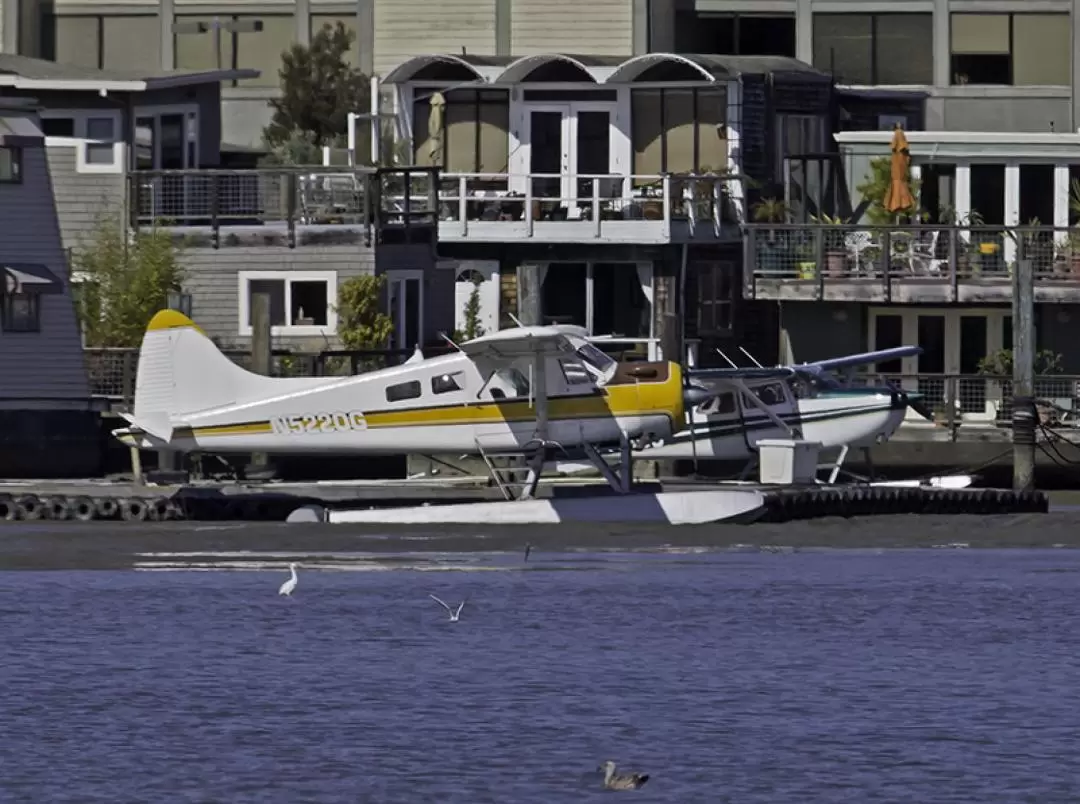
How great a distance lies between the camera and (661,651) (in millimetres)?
25109

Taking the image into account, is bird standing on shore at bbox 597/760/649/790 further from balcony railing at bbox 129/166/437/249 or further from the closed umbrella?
the closed umbrella

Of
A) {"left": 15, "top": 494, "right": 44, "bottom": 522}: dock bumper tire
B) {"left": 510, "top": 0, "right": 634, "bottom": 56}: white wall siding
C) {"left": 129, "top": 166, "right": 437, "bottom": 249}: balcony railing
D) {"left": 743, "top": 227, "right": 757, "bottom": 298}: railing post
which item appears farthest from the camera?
{"left": 510, "top": 0, "right": 634, "bottom": 56}: white wall siding

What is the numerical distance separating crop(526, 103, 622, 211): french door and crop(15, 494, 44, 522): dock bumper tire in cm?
2063

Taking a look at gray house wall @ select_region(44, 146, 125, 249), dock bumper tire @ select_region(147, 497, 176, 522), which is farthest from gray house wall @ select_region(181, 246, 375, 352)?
dock bumper tire @ select_region(147, 497, 176, 522)

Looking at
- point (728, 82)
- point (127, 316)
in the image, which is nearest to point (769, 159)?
point (728, 82)

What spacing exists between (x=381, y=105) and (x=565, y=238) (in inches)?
324

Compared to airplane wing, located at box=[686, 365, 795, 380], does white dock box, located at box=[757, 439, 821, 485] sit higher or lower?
lower

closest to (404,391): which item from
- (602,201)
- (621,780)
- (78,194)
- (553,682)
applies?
(553,682)

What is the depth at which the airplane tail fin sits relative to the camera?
33875mm

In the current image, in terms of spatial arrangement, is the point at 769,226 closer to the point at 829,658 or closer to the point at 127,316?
the point at 127,316

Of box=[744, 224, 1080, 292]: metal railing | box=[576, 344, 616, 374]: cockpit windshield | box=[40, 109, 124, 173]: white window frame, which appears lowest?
box=[576, 344, 616, 374]: cockpit windshield

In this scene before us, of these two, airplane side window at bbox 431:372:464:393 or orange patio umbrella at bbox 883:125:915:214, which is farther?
orange patio umbrella at bbox 883:125:915:214

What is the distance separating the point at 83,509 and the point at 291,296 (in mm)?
9650

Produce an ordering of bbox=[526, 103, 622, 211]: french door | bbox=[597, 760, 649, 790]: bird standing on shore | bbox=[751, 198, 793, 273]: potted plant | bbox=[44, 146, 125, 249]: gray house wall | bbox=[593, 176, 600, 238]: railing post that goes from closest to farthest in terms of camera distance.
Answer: bbox=[597, 760, 649, 790]: bird standing on shore, bbox=[44, 146, 125, 249]: gray house wall, bbox=[751, 198, 793, 273]: potted plant, bbox=[593, 176, 600, 238]: railing post, bbox=[526, 103, 622, 211]: french door
